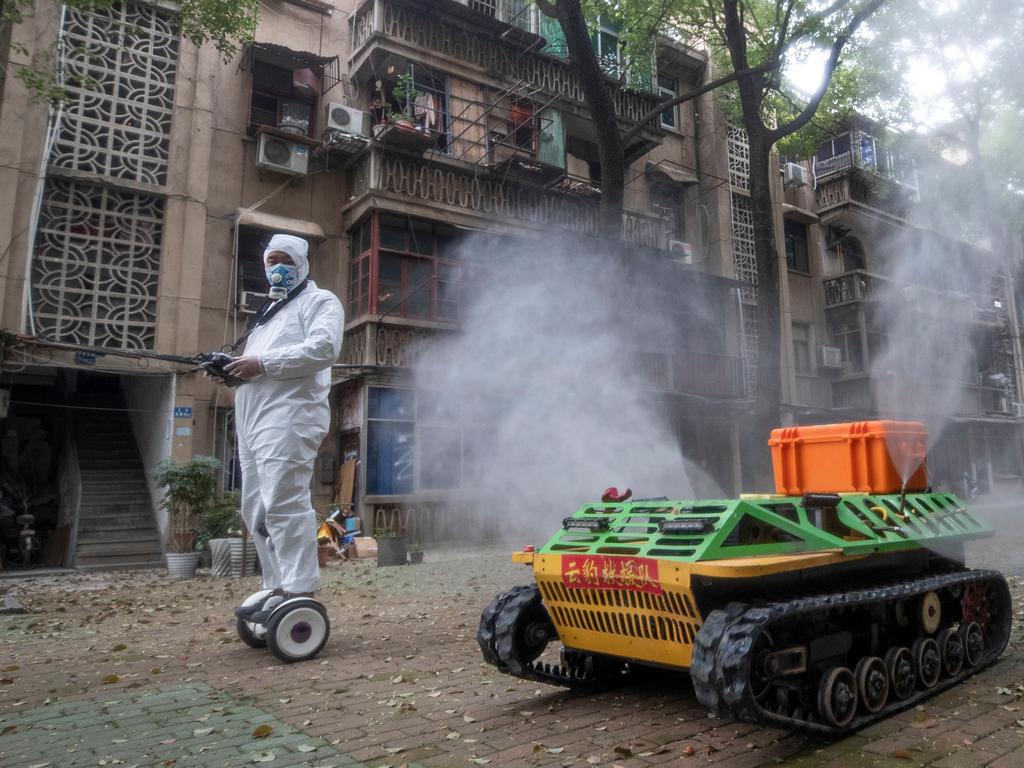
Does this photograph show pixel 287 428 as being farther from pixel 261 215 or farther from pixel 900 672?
pixel 261 215

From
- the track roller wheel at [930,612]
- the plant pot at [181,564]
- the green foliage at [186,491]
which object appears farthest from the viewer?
the plant pot at [181,564]

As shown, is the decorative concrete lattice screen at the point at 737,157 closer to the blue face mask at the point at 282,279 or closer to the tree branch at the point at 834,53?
the tree branch at the point at 834,53

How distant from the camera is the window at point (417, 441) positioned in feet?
46.3

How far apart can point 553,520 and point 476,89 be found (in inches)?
389

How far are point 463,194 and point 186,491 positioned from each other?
8.20m

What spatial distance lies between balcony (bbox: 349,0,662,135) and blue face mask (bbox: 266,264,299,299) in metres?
11.2

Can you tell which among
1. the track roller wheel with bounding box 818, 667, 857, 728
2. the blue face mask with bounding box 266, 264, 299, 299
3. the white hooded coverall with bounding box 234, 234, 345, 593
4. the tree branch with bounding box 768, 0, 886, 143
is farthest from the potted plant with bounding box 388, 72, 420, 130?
the track roller wheel with bounding box 818, 667, 857, 728

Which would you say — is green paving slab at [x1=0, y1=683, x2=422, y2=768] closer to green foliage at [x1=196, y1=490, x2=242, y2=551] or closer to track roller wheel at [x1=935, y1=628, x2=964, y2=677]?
track roller wheel at [x1=935, y1=628, x2=964, y2=677]

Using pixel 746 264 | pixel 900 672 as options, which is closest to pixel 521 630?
pixel 900 672

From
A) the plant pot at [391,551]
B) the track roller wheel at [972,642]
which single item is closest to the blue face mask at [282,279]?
the track roller wheel at [972,642]

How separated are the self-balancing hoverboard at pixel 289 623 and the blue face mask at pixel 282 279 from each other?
216 centimetres

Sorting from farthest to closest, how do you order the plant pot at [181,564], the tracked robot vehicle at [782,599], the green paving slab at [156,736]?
1. the plant pot at [181,564]
2. the tracked robot vehicle at [782,599]
3. the green paving slab at [156,736]

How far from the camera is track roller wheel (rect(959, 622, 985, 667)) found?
459 centimetres

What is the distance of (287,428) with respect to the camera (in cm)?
509
